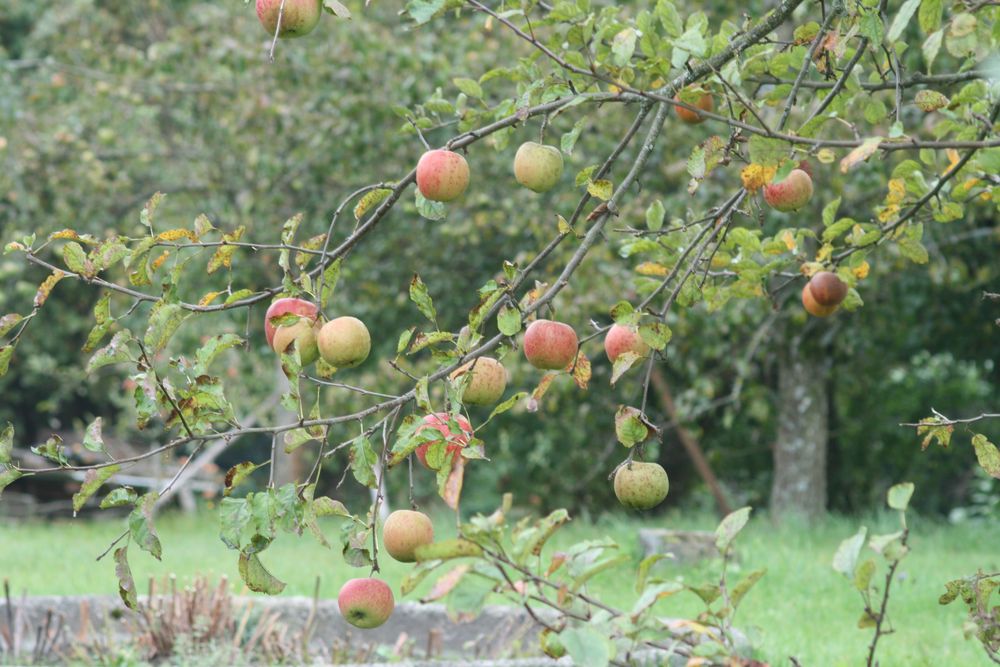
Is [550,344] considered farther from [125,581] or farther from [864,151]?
[125,581]

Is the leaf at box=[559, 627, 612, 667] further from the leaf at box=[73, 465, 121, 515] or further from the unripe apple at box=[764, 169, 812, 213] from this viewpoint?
the unripe apple at box=[764, 169, 812, 213]

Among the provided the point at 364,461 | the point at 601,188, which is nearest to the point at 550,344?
the point at 601,188

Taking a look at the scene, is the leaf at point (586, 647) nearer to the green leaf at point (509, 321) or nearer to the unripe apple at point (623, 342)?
the green leaf at point (509, 321)

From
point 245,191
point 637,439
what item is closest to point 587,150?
point 245,191

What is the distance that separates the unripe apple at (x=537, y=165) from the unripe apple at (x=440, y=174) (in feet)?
0.38

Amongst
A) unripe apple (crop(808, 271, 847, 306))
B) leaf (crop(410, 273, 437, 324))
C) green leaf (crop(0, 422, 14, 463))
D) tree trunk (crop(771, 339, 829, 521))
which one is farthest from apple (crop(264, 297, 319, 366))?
tree trunk (crop(771, 339, 829, 521))

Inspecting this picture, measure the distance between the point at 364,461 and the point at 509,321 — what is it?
0.91 feet

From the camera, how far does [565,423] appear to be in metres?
7.49

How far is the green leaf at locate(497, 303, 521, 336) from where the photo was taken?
164 cm

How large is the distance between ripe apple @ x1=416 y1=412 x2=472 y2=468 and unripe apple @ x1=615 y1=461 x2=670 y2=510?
261 mm

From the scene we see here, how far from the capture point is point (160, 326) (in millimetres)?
1629

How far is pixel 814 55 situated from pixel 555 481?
6236mm

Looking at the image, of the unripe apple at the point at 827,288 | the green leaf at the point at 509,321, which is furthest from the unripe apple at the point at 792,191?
the green leaf at the point at 509,321

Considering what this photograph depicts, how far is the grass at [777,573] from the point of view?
3.50 meters
